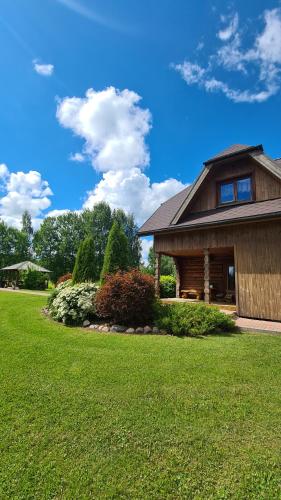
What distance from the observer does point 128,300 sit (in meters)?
7.71

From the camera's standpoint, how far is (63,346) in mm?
5906

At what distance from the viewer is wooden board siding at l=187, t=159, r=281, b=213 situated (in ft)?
31.0

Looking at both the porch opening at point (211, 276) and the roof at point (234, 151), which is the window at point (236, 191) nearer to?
the roof at point (234, 151)

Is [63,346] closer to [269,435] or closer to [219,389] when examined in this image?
[219,389]

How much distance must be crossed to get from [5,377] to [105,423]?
225cm

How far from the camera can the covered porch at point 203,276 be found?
39.9 ft

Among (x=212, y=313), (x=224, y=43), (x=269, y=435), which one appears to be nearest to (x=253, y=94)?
(x=224, y=43)

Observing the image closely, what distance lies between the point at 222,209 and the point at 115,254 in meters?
5.11

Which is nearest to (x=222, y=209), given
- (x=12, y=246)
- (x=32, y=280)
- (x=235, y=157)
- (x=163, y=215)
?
(x=235, y=157)

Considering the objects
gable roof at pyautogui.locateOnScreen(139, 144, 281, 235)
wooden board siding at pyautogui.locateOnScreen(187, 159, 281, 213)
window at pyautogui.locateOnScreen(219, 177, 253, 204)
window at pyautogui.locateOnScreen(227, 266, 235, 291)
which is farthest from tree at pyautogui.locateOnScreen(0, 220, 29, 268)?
window at pyautogui.locateOnScreen(219, 177, 253, 204)

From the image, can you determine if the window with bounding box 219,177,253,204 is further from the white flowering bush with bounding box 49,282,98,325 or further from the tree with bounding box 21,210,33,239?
the tree with bounding box 21,210,33,239

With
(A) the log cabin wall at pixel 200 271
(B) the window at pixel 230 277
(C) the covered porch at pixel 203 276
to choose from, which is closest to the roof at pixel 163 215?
(C) the covered porch at pixel 203 276

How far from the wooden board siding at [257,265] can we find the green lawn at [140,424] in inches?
129

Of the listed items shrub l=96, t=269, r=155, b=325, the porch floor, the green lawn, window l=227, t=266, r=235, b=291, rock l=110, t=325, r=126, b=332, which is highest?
window l=227, t=266, r=235, b=291
